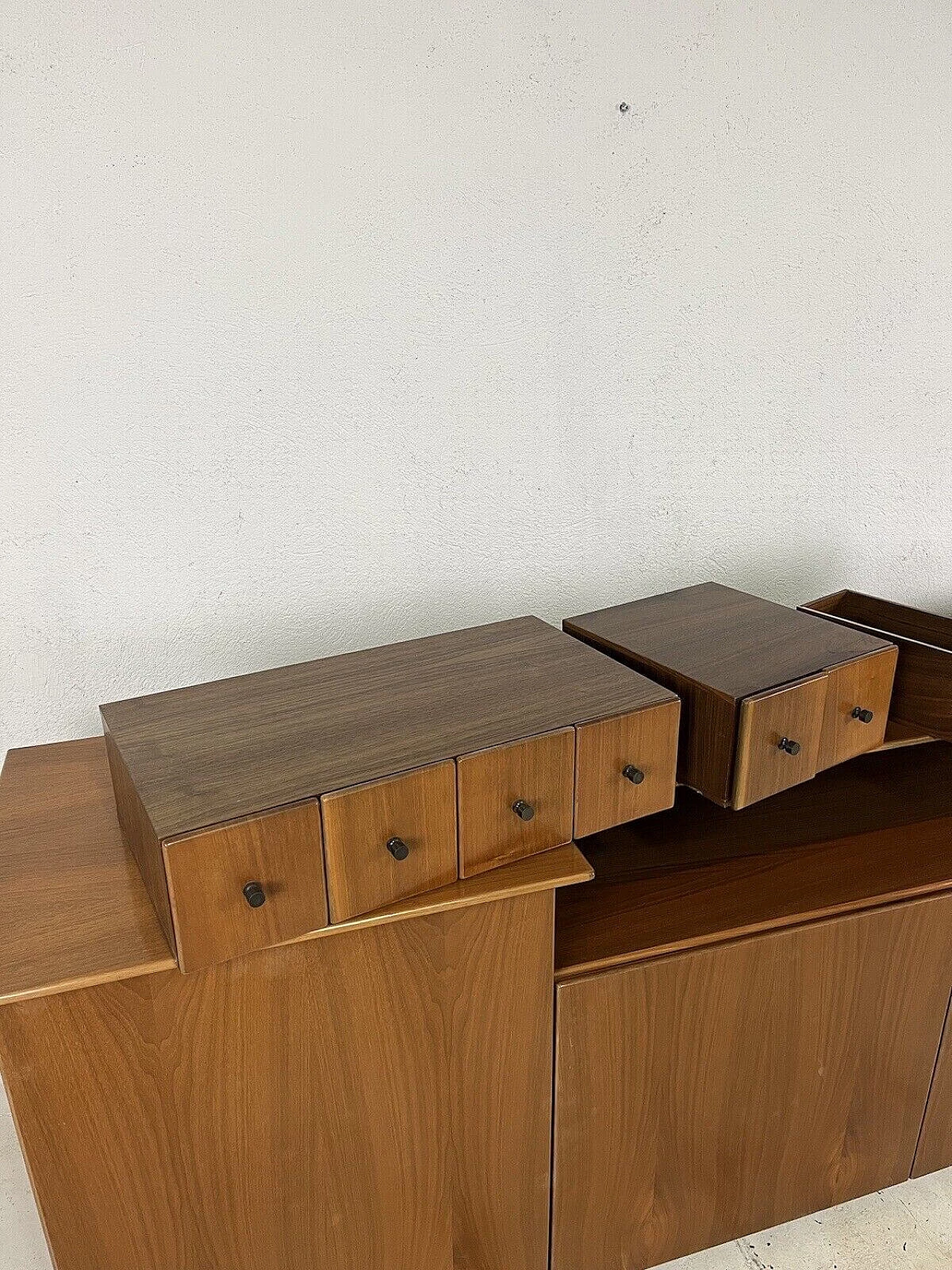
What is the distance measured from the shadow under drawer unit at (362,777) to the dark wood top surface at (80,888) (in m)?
0.02

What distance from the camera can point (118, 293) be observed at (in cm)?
107

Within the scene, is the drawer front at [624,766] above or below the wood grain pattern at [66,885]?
above

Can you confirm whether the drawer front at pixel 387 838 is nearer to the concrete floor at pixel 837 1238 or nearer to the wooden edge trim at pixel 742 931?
the wooden edge trim at pixel 742 931

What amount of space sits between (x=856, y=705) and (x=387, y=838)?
62 centimetres

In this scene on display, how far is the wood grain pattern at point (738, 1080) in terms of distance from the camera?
3.57 feet

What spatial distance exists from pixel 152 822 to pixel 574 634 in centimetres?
62

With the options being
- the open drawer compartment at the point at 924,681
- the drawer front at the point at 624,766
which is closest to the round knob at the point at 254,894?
the drawer front at the point at 624,766

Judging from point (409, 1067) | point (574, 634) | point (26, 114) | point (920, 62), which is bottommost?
point (409, 1067)

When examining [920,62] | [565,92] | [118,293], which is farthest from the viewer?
[920,62]

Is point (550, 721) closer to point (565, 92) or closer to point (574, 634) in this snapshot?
point (574, 634)

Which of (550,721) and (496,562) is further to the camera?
(496,562)

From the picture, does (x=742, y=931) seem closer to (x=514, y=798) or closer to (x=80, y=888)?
(x=514, y=798)

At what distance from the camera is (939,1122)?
4.33ft

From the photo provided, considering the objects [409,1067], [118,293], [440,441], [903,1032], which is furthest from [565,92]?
[903,1032]
